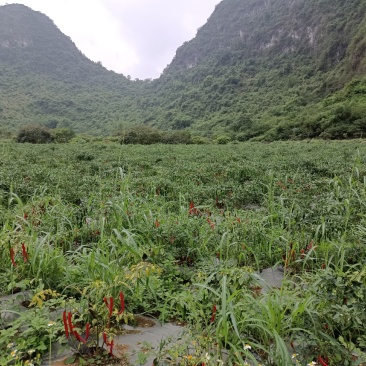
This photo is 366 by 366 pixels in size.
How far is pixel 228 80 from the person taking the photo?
94812 mm

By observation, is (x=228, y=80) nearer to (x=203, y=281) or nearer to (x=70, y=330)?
(x=203, y=281)

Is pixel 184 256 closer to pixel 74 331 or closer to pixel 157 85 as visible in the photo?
pixel 74 331

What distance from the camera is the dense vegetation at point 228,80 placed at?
51.4 m

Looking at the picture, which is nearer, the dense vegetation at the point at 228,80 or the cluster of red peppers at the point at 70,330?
the cluster of red peppers at the point at 70,330

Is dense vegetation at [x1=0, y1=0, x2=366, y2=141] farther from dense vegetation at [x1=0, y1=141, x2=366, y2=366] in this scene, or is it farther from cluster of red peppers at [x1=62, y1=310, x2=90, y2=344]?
cluster of red peppers at [x1=62, y1=310, x2=90, y2=344]

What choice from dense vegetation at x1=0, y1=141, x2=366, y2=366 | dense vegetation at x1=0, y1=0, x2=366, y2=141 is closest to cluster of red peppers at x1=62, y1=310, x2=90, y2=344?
dense vegetation at x1=0, y1=141, x2=366, y2=366

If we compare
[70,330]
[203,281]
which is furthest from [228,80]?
[70,330]

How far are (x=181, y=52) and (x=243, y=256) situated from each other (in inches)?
6578

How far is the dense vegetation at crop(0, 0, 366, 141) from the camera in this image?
51438 millimetres

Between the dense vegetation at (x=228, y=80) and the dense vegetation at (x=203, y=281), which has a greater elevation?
the dense vegetation at (x=228, y=80)

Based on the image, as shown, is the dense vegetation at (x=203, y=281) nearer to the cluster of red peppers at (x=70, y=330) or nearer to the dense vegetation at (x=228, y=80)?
the cluster of red peppers at (x=70, y=330)

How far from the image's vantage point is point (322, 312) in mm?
1882

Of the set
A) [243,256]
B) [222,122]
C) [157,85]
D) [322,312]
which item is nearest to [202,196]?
[243,256]

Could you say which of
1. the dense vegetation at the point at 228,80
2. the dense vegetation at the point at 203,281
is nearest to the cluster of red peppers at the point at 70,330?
the dense vegetation at the point at 203,281
